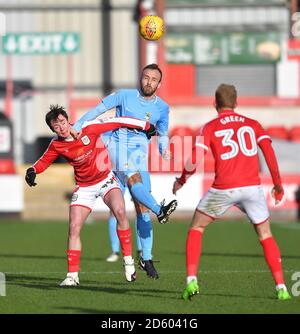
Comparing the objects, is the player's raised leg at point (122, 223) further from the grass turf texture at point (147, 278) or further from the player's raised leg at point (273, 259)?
the player's raised leg at point (273, 259)

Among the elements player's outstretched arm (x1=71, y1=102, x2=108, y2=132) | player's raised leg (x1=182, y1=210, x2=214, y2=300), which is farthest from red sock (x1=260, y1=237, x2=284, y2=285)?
player's outstretched arm (x1=71, y1=102, x2=108, y2=132)

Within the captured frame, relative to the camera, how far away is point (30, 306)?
1102 cm

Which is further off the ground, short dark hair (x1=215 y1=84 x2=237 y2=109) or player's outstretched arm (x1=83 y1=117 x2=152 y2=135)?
player's outstretched arm (x1=83 y1=117 x2=152 y2=135)

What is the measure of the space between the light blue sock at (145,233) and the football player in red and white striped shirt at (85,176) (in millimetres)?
675

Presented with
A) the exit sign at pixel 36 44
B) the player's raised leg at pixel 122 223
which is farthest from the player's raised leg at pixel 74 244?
the exit sign at pixel 36 44

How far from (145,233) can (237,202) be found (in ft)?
8.52

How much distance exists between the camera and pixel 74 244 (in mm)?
12602

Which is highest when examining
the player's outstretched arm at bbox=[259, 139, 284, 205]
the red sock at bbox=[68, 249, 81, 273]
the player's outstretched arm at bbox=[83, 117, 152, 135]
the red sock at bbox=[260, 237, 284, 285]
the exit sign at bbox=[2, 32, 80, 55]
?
the exit sign at bbox=[2, 32, 80, 55]

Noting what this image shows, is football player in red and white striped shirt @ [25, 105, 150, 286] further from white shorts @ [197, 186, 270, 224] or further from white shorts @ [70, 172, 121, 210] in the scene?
white shorts @ [197, 186, 270, 224]

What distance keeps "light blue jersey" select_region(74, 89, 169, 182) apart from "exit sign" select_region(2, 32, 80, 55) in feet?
63.1

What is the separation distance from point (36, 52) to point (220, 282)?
2107 centimetres

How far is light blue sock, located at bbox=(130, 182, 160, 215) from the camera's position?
13421mm

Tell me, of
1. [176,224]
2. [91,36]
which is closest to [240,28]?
[91,36]
